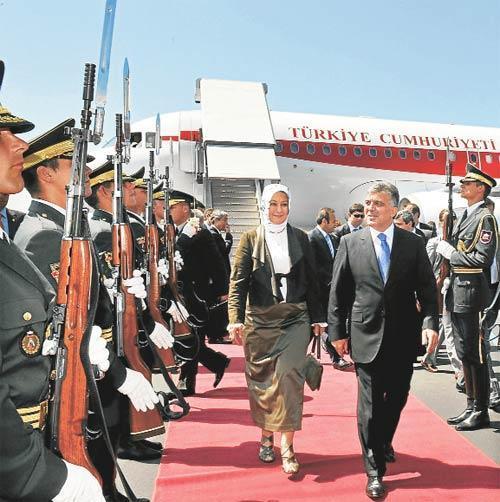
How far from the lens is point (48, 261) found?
2.48 m

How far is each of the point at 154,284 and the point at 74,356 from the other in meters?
2.66

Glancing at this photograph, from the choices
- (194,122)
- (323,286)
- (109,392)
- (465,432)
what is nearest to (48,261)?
(109,392)

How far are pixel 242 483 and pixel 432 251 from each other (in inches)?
167

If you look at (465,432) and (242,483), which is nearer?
(242,483)

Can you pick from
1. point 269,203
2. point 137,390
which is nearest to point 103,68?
point 137,390

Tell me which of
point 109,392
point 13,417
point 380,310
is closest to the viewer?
point 13,417

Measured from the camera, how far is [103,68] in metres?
2.54

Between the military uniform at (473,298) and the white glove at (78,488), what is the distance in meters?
3.66

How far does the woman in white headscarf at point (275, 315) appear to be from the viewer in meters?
3.87

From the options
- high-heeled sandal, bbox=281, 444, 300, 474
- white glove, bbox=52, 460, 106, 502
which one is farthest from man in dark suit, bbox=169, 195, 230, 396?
white glove, bbox=52, 460, 106, 502

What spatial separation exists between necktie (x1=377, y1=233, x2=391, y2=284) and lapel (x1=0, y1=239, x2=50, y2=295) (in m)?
2.43

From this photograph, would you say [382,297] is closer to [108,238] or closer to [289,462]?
[289,462]

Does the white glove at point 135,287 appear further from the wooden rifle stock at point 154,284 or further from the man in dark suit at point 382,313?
the man in dark suit at point 382,313

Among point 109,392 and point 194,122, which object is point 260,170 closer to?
point 194,122
